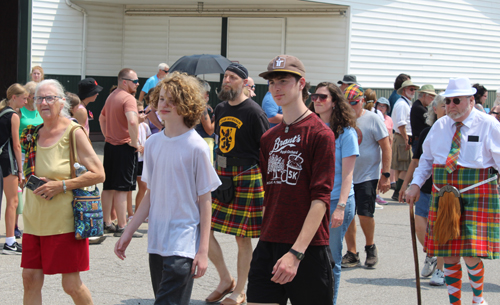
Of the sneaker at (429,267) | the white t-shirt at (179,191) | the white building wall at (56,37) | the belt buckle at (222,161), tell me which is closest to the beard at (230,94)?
the belt buckle at (222,161)

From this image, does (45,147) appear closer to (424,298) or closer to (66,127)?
(66,127)

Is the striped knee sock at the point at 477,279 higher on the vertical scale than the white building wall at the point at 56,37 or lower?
lower

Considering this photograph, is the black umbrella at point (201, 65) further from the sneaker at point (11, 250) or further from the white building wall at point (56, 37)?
the white building wall at point (56, 37)

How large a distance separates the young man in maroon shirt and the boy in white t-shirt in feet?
1.29

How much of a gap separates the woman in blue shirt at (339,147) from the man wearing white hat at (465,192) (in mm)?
728

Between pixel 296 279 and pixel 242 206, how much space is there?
6.53 feet

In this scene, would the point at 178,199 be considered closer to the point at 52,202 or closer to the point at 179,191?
the point at 179,191

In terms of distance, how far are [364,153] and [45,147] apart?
3563 millimetres

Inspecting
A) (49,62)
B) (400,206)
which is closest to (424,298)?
(400,206)

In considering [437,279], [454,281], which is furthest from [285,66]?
[437,279]

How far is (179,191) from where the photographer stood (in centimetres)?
350

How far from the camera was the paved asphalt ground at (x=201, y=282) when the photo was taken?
5.30 metres

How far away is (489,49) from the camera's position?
60.9 feet

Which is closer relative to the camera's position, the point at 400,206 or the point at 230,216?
A: the point at 230,216
